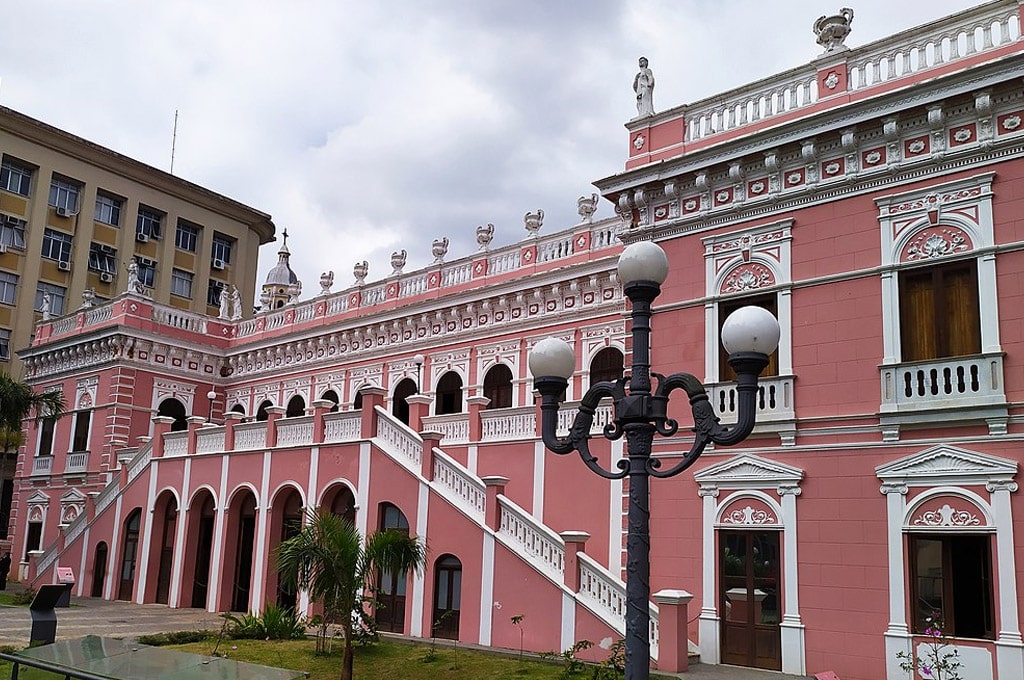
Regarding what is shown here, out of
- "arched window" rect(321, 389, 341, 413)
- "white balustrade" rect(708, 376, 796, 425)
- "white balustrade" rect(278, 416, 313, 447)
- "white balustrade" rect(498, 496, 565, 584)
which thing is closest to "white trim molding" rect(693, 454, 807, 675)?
"white balustrade" rect(708, 376, 796, 425)

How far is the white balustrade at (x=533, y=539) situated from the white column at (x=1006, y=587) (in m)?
5.82

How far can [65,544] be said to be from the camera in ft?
85.7

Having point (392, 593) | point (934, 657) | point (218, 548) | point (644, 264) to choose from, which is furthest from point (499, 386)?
point (644, 264)

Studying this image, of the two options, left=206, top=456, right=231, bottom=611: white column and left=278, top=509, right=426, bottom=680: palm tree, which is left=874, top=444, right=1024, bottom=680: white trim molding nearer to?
left=278, top=509, right=426, bottom=680: palm tree

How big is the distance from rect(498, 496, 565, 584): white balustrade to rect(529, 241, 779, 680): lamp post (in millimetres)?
6830

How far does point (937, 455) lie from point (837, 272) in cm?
286

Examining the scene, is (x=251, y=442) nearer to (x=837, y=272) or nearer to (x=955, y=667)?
(x=837, y=272)

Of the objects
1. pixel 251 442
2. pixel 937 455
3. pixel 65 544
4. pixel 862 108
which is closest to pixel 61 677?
pixel 937 455

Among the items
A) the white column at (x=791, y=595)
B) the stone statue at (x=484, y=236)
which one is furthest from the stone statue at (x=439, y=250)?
the white column at (x=791, y=595)

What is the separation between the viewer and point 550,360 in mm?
7844

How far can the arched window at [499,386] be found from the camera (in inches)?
Result: 871

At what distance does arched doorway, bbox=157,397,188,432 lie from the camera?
29.0 m

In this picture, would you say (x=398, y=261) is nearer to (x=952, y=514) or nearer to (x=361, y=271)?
(x=361, y=271)

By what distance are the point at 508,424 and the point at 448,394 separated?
538cm
